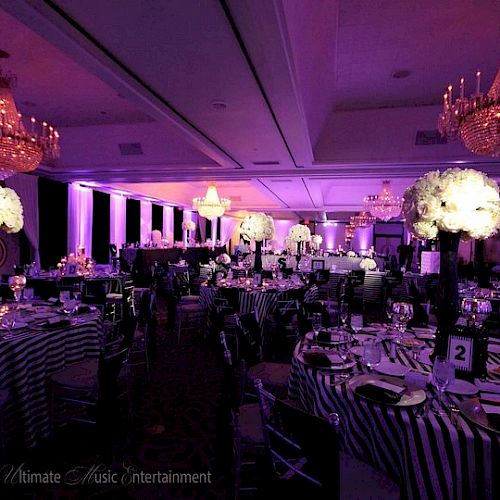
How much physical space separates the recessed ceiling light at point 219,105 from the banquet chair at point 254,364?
9.24 ft

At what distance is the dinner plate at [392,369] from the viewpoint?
2.14 m

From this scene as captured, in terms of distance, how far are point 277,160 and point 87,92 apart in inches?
151

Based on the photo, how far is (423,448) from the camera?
1600 mm

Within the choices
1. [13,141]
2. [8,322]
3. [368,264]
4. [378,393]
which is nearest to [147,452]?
[8,322]

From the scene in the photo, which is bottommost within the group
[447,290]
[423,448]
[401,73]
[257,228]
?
[423,448]

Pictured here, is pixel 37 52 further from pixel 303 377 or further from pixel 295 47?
pixel 303 377

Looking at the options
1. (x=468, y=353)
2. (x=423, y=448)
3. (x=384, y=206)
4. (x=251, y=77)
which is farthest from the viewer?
(x=384, y=206)

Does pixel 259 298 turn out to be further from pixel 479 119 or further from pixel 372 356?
pixel 479 119

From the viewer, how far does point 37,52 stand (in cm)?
455

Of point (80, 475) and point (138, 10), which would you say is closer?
point (80, 475)

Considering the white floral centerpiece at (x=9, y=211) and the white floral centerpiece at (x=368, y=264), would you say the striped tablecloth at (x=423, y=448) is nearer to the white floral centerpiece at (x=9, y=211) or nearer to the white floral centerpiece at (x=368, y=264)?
the white floral centerpiece at (x=9, y=211)

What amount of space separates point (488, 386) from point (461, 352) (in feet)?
0.68

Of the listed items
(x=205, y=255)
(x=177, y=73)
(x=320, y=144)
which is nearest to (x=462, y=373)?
(x=177, y=73)

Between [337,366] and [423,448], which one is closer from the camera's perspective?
[423,448]
